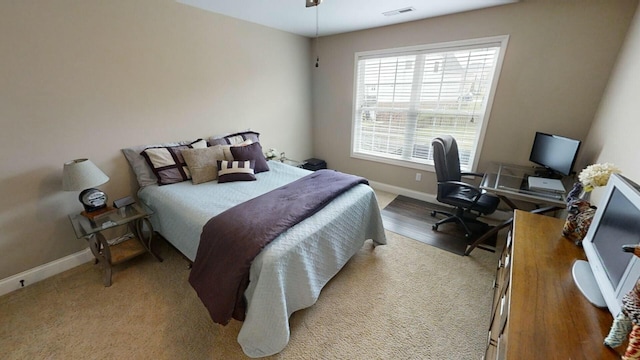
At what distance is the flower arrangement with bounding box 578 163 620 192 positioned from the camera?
1.26m

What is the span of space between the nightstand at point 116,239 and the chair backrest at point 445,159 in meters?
2.78

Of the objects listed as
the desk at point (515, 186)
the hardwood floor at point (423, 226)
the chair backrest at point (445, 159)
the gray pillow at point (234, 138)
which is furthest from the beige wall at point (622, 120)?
the gray pillow at point (234, 138)

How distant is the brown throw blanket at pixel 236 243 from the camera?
1427mm

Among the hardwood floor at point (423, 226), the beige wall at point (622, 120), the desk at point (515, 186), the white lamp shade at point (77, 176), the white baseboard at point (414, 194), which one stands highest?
the beige wall at point (622, 120)

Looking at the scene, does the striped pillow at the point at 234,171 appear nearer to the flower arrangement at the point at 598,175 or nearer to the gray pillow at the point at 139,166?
the gray pillow at the point at 139,166

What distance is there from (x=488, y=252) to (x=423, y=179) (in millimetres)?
1320

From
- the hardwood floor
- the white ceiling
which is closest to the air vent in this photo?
the white ceiling

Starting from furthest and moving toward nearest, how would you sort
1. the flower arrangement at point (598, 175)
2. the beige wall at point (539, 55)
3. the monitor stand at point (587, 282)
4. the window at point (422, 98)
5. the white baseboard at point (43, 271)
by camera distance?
the window at point (422, 98)
the beige wall at point (539, 55)
the white baseboard at point (43, 271)
the flower arrangement at point (598, 175)
the monitor stand at point (587, 282)

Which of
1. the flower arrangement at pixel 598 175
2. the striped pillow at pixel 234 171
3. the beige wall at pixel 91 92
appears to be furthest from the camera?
the striped pillow at pixel 234 171

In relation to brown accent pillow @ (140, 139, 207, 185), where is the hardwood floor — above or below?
Result: below

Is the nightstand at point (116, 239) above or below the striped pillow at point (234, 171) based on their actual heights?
below

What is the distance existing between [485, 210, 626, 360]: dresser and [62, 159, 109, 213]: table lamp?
271 centimetres

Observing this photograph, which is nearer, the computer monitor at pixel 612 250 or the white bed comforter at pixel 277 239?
the computer monitor at pixel 612 250

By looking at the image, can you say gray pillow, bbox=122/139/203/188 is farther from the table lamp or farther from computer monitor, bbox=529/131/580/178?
computer monitor, bbox=529/131/580/178
